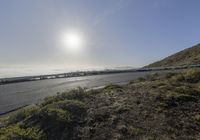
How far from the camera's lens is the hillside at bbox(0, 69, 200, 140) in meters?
11.8

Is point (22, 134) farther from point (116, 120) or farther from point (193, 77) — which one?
point (193, 77)

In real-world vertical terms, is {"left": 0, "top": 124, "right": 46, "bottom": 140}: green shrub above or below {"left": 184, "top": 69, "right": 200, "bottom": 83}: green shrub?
below

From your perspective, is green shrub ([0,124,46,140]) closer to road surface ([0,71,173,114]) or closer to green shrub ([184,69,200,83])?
road surface ([0,71,173,114])

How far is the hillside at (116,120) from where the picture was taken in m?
11.8

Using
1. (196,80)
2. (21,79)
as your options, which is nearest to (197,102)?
A: (196,80)

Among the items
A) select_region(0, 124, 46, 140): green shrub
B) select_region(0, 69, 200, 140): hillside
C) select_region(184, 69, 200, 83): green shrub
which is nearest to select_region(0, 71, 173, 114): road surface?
select_region(0, 69, 200, 140): hillside

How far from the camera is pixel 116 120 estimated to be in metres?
13.4

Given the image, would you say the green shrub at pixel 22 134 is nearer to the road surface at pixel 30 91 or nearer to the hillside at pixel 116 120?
the hillside at pixel 116 120

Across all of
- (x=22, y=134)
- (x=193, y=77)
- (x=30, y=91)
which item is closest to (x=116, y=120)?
(x=22, y=134)

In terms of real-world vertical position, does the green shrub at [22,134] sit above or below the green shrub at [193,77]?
below

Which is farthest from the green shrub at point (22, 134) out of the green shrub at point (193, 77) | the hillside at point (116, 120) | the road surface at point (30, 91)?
the green shrub at point (193, 77)

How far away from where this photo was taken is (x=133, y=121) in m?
13.3

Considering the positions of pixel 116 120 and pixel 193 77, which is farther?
pixel 193 77

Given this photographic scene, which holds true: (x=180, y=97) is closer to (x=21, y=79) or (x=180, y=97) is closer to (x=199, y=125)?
(x=199, y=125)
